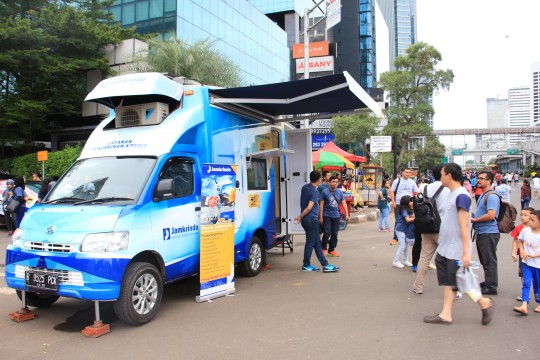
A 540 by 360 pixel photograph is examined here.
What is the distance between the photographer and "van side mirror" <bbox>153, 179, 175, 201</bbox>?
529 cm

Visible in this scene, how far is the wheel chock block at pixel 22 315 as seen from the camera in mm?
5238

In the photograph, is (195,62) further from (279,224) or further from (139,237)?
(139,237)

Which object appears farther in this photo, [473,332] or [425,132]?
[425,132]

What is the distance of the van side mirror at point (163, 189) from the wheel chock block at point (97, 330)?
61.8 inches

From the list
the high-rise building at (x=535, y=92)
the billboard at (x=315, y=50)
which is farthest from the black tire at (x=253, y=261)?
the high-rise building at (x=535, y=92)

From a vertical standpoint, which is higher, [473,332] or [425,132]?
[425,132]

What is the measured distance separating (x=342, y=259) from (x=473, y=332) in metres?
4.45

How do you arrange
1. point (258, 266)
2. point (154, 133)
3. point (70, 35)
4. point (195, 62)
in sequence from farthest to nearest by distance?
point (70, 35)
point (195, 62)
point (258, 266)
point (154, 133)

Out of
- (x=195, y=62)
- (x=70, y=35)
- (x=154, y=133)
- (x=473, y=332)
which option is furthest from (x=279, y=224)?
(x=70, y=35)

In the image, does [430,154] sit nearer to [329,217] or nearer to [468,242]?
[329,217]

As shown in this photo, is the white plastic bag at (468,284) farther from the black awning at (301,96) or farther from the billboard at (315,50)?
the billboard at (315,50)

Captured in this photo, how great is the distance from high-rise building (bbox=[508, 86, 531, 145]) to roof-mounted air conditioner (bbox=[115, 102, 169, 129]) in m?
147

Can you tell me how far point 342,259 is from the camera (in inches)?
359

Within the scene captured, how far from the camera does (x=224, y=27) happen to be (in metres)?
35.4
